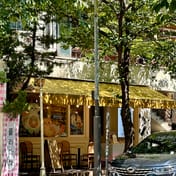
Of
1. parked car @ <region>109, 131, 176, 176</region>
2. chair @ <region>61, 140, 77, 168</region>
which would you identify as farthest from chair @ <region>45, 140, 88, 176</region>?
parked car @ <region>109, 131, 176, 176</region>

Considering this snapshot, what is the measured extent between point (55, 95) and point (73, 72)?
3270 millimetres

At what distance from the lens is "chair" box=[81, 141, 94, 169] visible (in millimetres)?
19683

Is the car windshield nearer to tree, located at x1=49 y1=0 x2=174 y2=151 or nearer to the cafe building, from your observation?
tree, located at x1=49 y1=0 x2=174 y2=151

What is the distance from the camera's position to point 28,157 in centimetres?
1944

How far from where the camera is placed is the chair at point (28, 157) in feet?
62.6

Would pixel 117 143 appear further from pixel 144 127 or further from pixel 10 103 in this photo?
pixel 10 103

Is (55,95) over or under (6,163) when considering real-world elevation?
over

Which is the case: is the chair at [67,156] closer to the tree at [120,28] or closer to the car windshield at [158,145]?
the tree at [120,28]

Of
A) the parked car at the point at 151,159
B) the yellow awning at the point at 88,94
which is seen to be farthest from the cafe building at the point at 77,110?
the parked car at the point at 151,159

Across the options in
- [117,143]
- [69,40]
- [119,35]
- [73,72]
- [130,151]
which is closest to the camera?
[130,151]

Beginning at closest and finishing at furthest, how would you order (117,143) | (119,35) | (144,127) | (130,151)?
(130,151)
(119,35)
(117,143)
(144,127)

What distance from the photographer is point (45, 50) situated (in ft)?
53.5

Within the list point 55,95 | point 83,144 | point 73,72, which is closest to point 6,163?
point 55,95

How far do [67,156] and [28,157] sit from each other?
1.57m
